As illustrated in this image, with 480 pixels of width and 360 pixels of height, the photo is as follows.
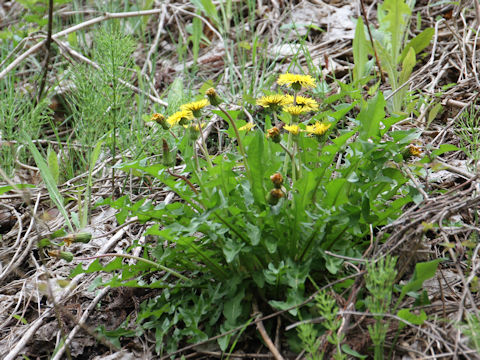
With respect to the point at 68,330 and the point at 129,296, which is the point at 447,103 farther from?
the point at 68,330

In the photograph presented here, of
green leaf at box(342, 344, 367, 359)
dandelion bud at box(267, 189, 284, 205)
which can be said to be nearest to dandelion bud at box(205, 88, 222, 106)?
dandelion bud at box(267, 189, 284, 205)

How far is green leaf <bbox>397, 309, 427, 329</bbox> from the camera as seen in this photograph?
113cm

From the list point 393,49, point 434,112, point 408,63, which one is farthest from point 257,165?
point 393,49

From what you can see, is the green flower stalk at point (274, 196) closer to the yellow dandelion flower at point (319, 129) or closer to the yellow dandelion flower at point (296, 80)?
the yellow dandelion flower at point (319, 129)

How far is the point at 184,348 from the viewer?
4.17 feet

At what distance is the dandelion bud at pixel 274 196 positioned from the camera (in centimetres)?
119

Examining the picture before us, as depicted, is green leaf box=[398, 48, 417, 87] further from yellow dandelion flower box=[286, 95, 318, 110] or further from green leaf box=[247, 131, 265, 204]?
green leaf box=[247, 131, 265, 204]

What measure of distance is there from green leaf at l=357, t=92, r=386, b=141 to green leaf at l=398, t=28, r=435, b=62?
1236 mm

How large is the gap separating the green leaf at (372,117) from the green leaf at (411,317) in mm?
502

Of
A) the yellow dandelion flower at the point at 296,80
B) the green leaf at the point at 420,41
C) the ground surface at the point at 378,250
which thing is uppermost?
the yellow dandelion flower at the point at 296,80

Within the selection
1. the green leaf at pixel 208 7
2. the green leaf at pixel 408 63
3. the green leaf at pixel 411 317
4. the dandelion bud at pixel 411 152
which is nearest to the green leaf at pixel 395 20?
the green leaf at pixel 408 63

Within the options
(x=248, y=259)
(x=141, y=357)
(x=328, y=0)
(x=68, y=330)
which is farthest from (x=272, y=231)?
(x=328, y=0)

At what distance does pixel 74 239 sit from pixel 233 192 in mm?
485

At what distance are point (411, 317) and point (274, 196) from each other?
17.0 inches
